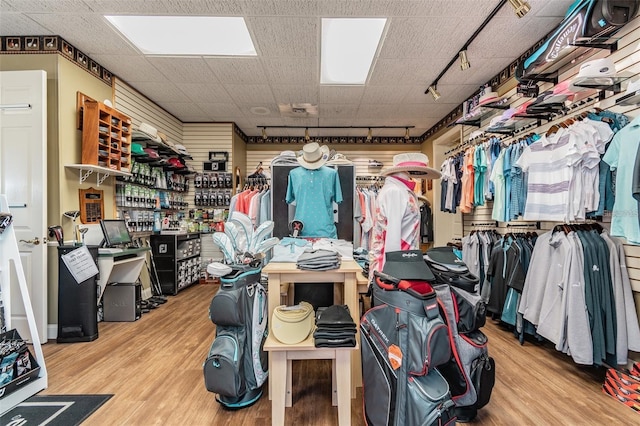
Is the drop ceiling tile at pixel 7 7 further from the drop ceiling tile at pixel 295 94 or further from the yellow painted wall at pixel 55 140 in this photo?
the drop ceiling tile at pixel 295 94

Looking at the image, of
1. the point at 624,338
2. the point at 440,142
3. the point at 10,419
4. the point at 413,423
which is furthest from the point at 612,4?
the point at 10,419

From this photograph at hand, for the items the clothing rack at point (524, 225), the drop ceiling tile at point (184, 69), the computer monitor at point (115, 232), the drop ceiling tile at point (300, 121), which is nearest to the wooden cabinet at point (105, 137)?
the computer monitor at point (115, 232)

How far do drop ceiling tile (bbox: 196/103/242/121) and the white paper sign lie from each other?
3.41 meters

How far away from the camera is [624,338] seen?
2.58m

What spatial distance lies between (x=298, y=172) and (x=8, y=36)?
381cm

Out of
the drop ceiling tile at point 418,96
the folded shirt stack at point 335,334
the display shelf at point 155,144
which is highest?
the drop ceiling tile at point 418,96

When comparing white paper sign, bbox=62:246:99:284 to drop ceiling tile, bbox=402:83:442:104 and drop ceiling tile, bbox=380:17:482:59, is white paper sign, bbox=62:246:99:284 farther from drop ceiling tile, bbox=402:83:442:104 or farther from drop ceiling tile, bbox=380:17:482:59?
drop ceiling tile, bbox=402:83:442:104

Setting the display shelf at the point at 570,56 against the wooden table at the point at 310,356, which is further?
the display shelf at the point at 570,56

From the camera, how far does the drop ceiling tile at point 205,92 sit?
5.03 m

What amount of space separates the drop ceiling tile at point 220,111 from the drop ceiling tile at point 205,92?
21 centimetres

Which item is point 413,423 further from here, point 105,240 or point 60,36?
point 60,36

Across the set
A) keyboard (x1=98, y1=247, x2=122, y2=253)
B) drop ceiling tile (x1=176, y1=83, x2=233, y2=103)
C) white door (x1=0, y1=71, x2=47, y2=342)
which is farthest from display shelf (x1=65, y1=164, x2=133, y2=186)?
drop ceiling tile (x1=176, y1=83, x2=233, y2=103)

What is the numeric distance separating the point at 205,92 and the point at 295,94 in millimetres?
1490

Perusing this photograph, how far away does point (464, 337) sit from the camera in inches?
78.5
